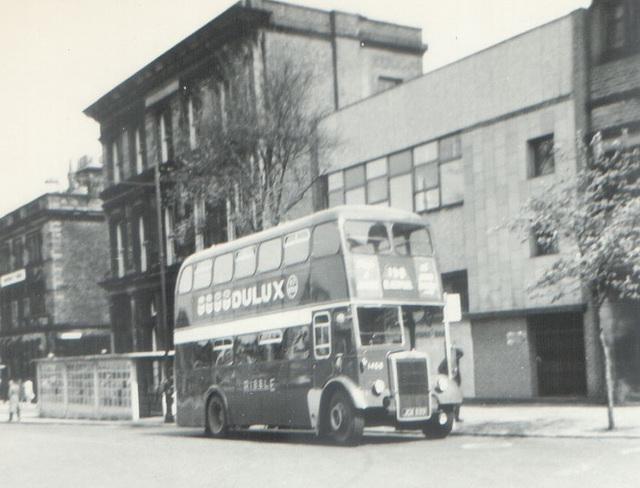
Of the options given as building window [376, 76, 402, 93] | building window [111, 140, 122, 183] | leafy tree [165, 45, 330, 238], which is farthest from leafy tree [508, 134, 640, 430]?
building window [111, 140, 122, 183]

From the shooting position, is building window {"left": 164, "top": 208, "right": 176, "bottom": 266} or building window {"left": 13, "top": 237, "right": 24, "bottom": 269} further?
building window {"left": 13, "top": 237, "right": 24, "bottom": 269}

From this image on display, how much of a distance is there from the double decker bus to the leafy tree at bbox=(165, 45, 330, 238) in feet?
23.5

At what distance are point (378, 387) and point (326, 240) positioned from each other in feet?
9.70

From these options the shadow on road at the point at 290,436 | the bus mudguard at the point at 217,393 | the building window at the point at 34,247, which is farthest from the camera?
the building window at the point at 34,247

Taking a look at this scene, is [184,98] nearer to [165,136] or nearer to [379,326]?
[165,136]

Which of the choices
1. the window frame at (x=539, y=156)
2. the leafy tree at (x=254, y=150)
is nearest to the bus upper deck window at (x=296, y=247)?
the leafy tree at (x=254, y=150)

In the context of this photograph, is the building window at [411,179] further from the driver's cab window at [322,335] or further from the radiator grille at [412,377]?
the radiator grille at [412,377]

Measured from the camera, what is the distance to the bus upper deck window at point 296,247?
20031mm

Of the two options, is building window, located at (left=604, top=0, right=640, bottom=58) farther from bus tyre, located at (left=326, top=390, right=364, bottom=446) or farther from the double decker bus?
bus tyre, located at (left=326, top=390, right=364, bottom=446)

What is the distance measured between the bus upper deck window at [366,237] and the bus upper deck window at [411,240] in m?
0.25

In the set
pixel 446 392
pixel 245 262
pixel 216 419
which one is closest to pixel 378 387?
pixel 446 392

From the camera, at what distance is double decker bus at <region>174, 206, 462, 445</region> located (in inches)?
731

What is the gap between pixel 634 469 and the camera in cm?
1280

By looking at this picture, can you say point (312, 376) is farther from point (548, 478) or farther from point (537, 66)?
point (537, 66)
